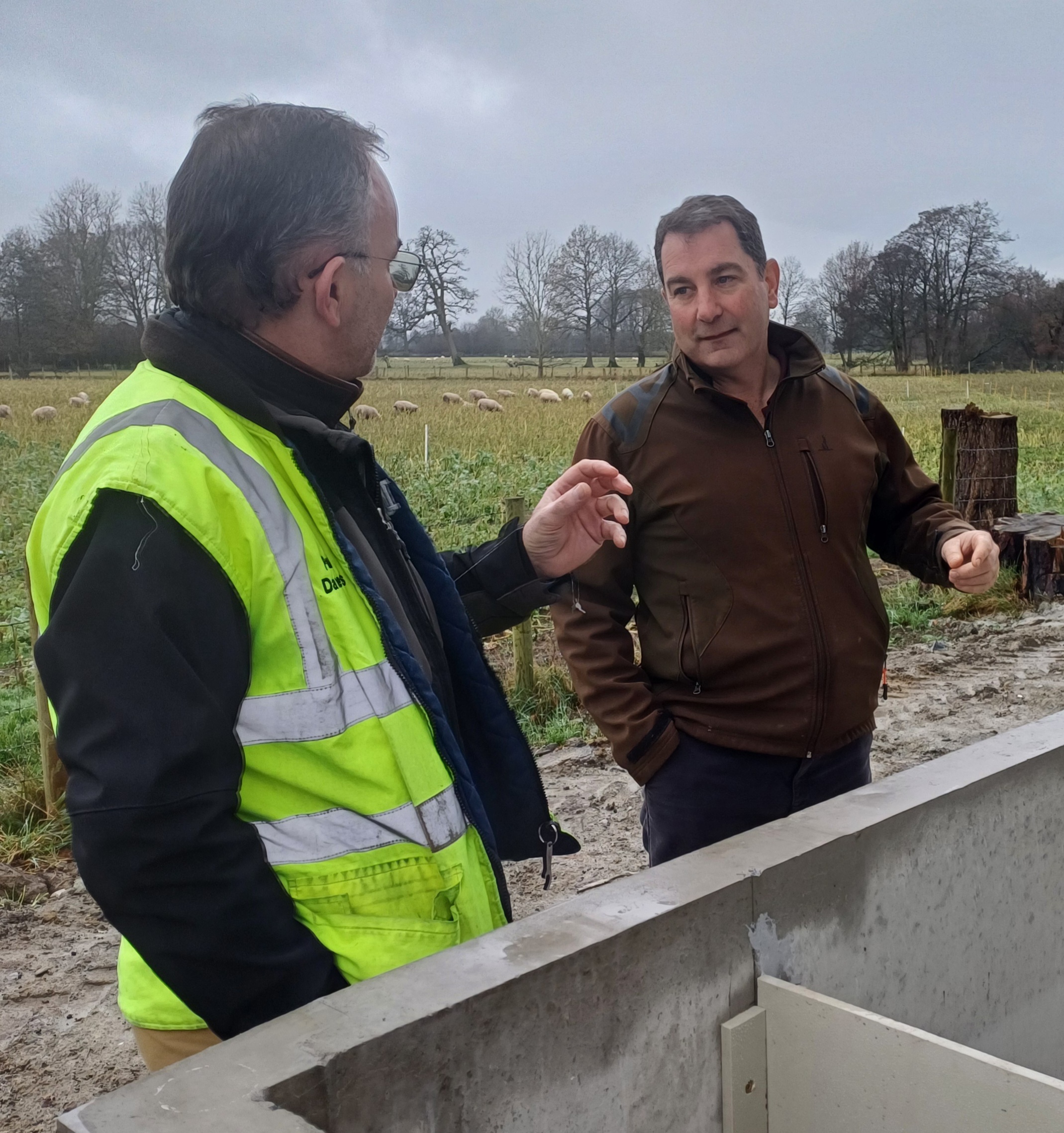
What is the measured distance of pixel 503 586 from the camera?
88.2 inches

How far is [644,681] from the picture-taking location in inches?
109

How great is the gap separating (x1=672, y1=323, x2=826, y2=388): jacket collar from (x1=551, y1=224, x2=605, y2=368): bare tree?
53.7m

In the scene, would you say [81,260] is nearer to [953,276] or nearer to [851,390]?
[851,390]

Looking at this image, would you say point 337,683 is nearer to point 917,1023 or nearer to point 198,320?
point 198,320

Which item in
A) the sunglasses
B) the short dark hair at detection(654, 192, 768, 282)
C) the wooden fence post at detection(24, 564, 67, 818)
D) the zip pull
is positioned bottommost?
the wooden fence post at detection(24, 564, 67, 818)

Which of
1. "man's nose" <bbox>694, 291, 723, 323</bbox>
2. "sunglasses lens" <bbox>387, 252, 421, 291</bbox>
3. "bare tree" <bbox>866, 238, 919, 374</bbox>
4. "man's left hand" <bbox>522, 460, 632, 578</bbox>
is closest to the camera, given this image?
"sunglasses lens" <bbox>387, 252, 421, 291</bbox>

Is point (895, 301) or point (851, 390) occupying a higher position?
point (895, 301)

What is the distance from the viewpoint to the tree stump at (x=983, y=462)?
8.80m

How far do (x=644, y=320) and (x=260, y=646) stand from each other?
54537 millimetres

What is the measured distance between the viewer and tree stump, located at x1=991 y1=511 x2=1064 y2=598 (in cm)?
814

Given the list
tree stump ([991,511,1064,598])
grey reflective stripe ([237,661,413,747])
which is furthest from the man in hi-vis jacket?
tree stump ([991,511,1064,598])

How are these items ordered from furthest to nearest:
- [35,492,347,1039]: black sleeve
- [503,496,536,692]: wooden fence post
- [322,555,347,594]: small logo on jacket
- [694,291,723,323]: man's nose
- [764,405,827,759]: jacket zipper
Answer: [503,496,536,692]: wooden fence post < [694,291,723,323]: man's nose < [764,405,827,759]: jacket zipper < [322,555,347,594]: small logo on jacket < [35,492,347,1039]: black sleeve

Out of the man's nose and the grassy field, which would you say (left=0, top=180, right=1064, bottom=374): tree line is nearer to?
the grassy field

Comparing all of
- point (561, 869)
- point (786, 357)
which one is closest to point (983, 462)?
point (561, 869)
